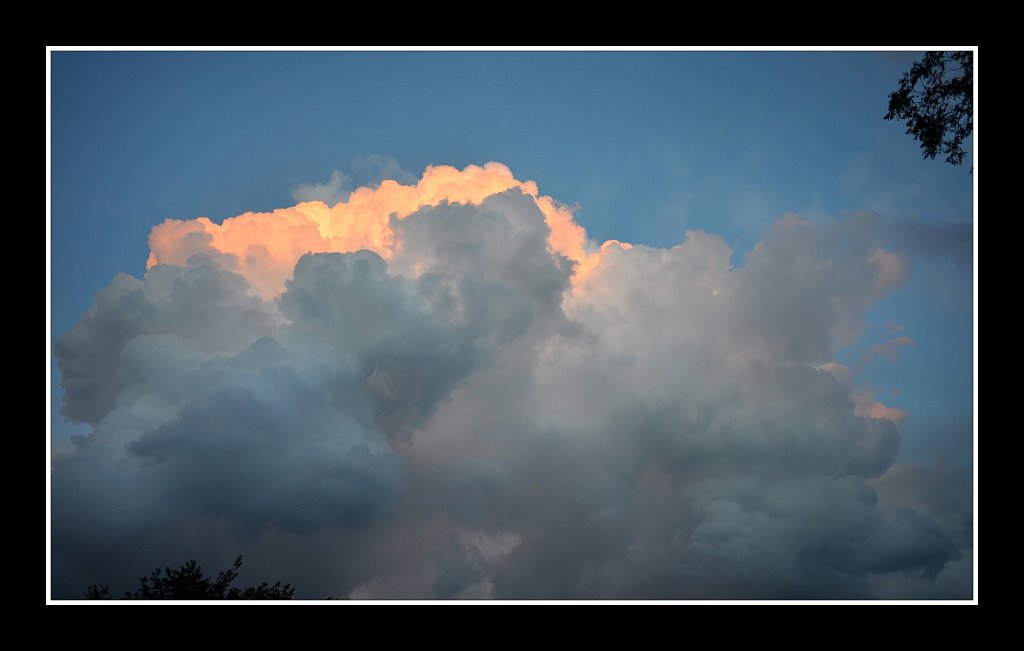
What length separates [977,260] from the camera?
35.4 feet
